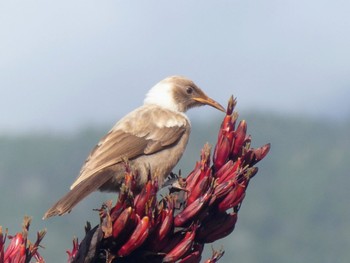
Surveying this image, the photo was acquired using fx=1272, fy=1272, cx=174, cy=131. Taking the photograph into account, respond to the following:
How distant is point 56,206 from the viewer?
1008 centimetres

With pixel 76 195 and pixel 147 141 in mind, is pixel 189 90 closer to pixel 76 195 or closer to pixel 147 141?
pixel 147 141

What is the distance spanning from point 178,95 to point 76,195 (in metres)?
4.17

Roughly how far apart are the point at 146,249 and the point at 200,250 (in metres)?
0.43

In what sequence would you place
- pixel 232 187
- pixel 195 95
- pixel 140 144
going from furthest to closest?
pixel 195 95
pixel 140 144
pixel 232 187

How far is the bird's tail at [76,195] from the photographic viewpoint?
9945 millimetres

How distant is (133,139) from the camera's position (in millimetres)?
12773

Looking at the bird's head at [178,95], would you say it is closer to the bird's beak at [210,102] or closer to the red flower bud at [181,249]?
the bird's beak at [210,102]

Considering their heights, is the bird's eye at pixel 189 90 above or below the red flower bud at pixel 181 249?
below

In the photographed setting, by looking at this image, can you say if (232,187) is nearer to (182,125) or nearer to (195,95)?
(182,125)

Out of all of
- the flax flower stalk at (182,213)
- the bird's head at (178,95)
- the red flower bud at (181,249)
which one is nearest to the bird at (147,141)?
the bird's head at (178,95)

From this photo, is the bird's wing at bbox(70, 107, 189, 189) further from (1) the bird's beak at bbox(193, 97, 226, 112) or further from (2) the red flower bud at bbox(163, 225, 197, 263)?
(2) the red flower bud at bbox(163, 225, 197, 263)

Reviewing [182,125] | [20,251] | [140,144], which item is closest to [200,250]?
[20,251]

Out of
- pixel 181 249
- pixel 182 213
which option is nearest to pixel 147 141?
pixel 182 213

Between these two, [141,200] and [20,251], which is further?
[141,200]
